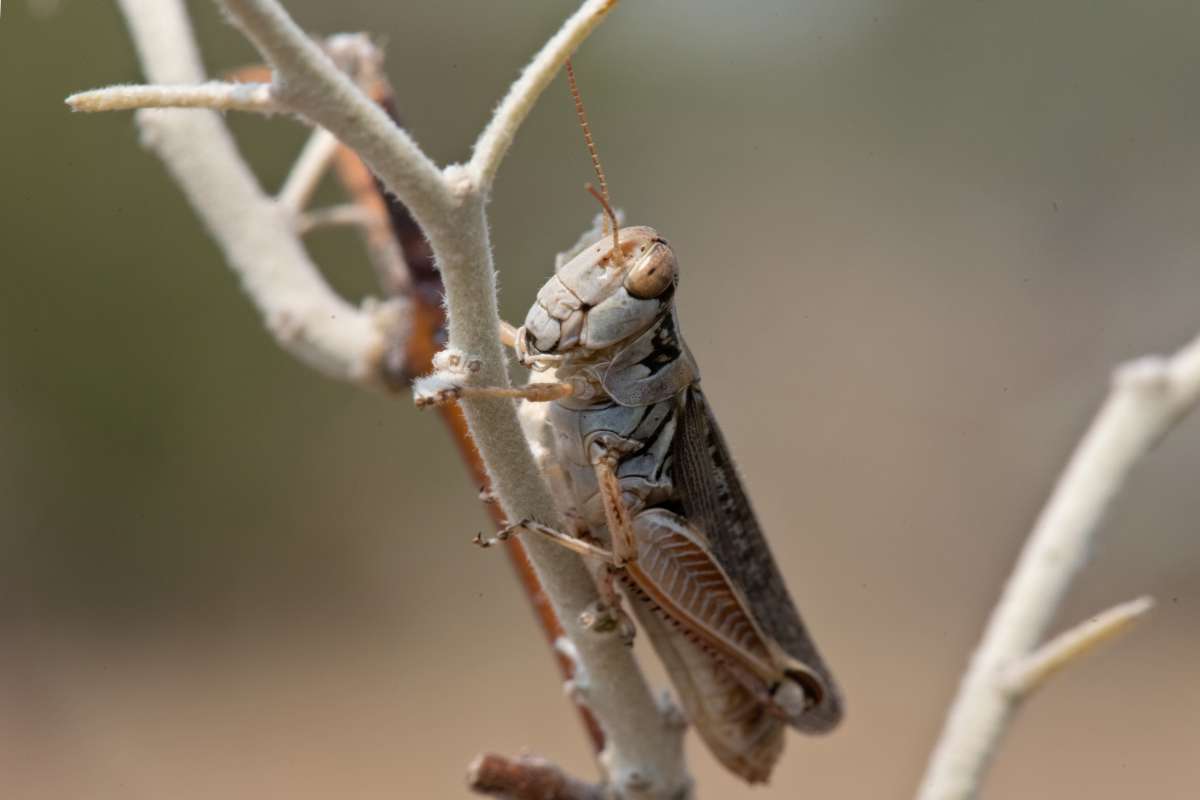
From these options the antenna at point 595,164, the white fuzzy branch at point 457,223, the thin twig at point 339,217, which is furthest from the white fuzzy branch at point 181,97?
the thin twig at point 339,217

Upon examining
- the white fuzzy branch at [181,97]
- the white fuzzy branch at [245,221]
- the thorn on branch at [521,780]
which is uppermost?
the white fuzzy branch at [245,221]

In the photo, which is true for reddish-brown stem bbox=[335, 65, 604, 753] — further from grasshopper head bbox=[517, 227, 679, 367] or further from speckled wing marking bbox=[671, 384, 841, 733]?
Result: speckled wing marking bbox=[671, 384, 841, 733]

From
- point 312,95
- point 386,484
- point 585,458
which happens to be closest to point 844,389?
point 386,484

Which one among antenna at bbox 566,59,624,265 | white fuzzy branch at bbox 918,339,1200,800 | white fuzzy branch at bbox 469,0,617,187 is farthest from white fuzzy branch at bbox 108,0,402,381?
white fuzzy branch at bbox 918,339,1200,800

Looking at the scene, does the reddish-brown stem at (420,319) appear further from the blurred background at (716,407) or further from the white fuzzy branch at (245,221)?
the blurred background at (716,407)

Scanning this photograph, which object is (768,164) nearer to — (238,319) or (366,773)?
(238,319)

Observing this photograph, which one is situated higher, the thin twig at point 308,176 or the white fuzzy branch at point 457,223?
the thin twig at point 308,176
